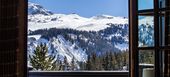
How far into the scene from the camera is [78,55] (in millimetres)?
4227

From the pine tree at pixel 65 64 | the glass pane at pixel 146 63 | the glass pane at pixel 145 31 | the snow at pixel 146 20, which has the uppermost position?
the snow at pixel 146 20

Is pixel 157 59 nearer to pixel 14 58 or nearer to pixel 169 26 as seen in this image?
pixel 169 26

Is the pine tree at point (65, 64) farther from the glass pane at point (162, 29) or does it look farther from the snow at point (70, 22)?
the glass pane at point (162, 29)

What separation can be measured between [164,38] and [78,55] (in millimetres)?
1896

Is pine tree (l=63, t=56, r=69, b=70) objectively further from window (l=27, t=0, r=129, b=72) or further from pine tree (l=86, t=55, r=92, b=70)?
pine tree (l=86, t=55, r=92, b=70)

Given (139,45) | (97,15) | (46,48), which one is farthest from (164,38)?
(46,48)

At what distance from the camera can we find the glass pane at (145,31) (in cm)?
260

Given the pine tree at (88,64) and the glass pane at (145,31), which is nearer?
the glass pane at (145,31)

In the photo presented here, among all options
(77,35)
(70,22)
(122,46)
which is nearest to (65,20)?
(70,22)

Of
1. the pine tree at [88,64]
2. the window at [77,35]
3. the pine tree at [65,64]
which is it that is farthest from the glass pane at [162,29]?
the pine tree at [65,64]

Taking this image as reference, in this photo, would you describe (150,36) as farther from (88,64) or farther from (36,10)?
(36,10)

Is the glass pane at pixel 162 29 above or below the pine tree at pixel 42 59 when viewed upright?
above

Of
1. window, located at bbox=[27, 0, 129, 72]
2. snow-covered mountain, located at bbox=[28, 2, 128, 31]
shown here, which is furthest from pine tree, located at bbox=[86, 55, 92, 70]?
snow-covered mountain, located at bbox=[28, 2, 128, 31]

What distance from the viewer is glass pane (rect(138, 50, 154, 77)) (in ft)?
8.43
